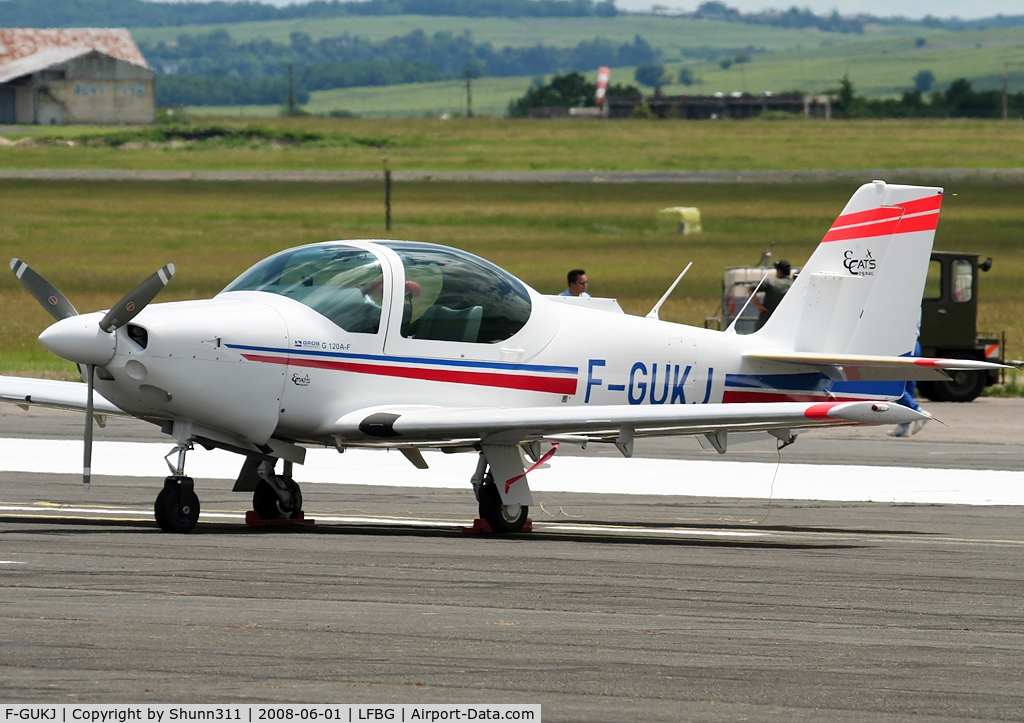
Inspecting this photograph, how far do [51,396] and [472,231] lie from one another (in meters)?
41.9

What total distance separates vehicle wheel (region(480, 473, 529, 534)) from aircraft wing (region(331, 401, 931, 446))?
495 millimetres

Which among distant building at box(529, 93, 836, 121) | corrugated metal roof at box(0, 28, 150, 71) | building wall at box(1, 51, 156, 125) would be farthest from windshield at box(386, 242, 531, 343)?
distant building at box(529, 93, 836, 121)

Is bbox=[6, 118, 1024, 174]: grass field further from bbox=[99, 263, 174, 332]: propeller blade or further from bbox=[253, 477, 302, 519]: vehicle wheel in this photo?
bbox=[99, 263, 174, 332]: propeller blade

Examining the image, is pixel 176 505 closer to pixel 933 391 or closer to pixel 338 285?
pixel 338 285

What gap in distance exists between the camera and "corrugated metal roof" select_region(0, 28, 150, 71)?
137m

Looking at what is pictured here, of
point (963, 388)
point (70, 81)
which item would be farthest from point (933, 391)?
point (70, 81)

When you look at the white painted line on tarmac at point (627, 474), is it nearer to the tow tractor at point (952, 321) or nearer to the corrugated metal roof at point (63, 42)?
the tow tractor at point (952, 321)

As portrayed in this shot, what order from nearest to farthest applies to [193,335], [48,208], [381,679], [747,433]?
[381,679]
[193,335]
[747,433]
[48,208]

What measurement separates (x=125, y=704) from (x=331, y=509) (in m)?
7.04

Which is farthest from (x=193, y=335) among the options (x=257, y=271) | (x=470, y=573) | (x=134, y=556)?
(x=470, y=573)

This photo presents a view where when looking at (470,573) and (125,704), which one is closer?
(125,704)

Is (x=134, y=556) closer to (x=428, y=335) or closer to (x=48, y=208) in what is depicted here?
(x=428, y=335)

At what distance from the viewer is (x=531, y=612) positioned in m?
7.51

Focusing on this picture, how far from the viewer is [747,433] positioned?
11.7m
